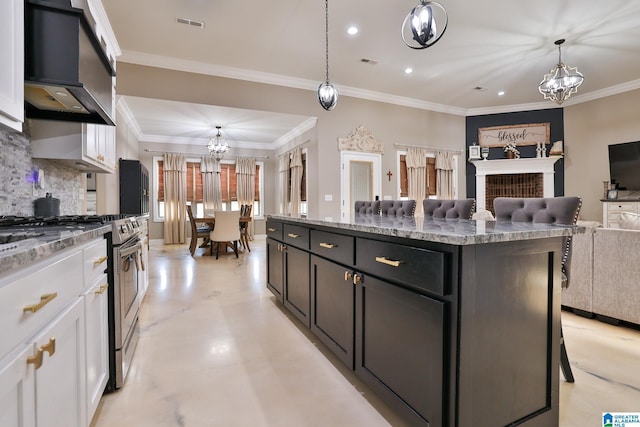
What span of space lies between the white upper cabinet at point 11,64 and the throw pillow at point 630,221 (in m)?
3.90

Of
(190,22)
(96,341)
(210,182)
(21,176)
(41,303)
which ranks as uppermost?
(190,22)

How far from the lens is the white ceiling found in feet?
11.3

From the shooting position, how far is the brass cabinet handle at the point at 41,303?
2.64 ft

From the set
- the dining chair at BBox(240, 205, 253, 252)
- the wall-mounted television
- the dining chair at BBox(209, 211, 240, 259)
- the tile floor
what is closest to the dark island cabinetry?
the tile floor

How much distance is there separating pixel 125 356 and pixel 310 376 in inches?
42.3

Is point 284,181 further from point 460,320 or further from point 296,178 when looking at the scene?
point 460,320

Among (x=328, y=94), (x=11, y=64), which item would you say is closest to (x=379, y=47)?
(x=328, y=94)

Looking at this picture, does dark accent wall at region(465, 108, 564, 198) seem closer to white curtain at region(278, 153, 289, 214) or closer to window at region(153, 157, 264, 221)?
white curtain at region(278, 153, 289, 214)

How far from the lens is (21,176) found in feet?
6.82

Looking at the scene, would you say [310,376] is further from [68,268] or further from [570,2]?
[570,2]

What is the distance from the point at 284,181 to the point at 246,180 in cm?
129

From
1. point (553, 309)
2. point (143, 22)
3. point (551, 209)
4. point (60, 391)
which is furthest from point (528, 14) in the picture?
point (60, 391)

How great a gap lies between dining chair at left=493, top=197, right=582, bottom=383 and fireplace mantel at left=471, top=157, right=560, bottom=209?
17.4 ft

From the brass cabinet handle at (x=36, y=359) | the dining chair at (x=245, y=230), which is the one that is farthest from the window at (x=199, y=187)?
the brass cabinet handle at (x=36, y=359)
